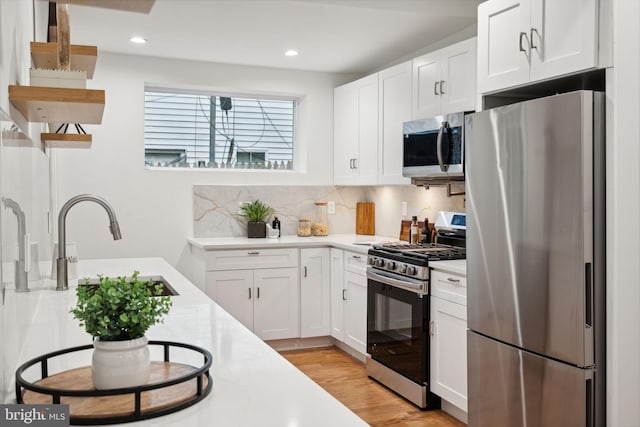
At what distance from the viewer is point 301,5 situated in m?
3.57

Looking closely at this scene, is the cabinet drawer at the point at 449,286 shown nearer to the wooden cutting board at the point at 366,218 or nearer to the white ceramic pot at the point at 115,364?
the wooden cutting board at the point at 366,218

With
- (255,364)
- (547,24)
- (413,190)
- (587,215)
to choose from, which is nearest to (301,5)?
(547,24)

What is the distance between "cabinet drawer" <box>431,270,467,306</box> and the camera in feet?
10.3

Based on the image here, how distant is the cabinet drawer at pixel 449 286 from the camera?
10.3 ft

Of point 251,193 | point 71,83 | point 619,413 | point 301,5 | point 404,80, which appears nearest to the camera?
point 71,83

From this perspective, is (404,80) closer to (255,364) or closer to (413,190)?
(413,190)

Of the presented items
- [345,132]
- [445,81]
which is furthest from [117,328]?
[345,132]

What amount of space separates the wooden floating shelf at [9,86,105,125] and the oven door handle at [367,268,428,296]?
7.40ft

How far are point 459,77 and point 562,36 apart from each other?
3.88 feet

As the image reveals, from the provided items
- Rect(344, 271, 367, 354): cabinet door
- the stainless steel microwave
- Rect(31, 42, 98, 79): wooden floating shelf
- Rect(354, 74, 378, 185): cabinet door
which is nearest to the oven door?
Rect(344, 271, 367, 354): cabinet door

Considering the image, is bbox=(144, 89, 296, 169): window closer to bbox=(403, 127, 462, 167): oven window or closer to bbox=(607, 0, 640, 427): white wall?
bbox=(403, 127, 462, 167): oven window

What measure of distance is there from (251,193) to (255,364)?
3950mm

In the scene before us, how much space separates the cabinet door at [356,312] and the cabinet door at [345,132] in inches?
41.6

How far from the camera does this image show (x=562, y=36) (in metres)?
2.48
